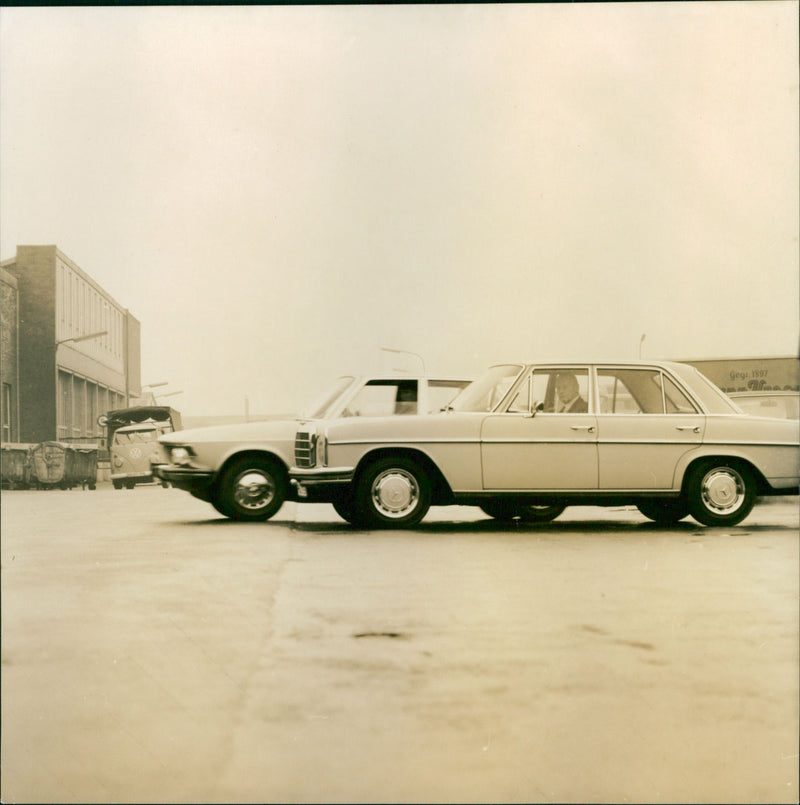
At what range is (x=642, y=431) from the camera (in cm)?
473

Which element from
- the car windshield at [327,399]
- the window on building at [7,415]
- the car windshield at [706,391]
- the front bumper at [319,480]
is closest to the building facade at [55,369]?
the window on building at [7,415]

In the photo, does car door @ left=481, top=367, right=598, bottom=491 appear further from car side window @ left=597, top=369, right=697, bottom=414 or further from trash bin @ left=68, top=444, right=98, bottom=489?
trash bin @ left=68, top=444, right=98, bottom=489

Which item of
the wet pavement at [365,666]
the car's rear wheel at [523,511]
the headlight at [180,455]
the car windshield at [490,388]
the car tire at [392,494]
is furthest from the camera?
the car tire at [392,494]

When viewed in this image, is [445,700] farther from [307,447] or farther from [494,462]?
[494,462]

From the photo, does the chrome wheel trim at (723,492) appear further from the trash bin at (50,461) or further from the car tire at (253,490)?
the trash bin at (50,461)

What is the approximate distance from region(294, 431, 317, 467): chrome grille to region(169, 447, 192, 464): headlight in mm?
431

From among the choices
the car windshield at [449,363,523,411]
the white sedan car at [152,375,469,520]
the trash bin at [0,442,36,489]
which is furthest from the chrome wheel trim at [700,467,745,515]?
the trash bin at [0,442,36,489]

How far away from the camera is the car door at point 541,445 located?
4.40 m

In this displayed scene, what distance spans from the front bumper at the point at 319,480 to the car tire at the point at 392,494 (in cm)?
18

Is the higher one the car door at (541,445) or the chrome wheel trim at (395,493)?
the car door at (541,445)

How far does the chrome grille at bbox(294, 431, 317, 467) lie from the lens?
3870mm

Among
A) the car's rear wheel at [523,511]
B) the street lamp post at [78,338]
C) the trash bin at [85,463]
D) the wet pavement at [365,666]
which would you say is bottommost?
the wet pavement at [365,666]

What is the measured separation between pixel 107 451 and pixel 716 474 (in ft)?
9.37

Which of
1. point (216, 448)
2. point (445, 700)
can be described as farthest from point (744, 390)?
point (216, 448)
